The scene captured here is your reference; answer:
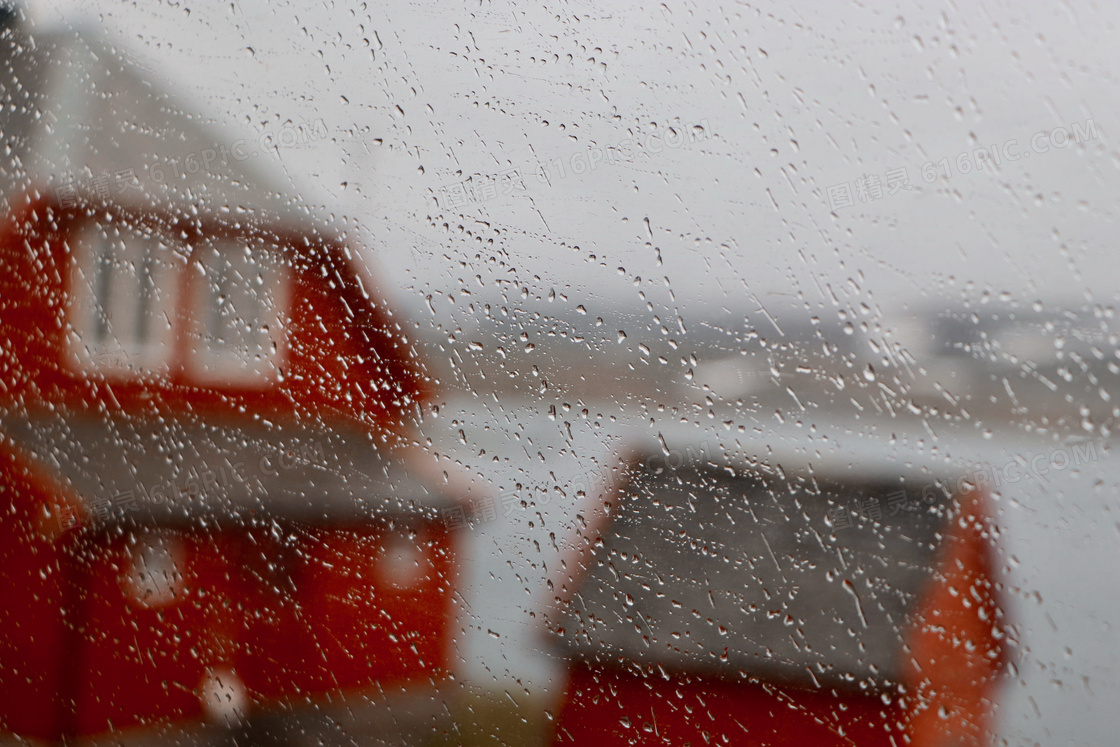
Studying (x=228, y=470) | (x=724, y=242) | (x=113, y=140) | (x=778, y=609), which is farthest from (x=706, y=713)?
(x=113, y=140)

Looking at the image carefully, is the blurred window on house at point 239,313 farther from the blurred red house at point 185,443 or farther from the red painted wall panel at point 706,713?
the red painted wall panel at point 706,713

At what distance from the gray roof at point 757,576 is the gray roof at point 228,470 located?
0.60ft

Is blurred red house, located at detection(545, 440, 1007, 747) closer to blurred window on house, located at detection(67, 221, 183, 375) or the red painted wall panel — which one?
the red painted wall panel

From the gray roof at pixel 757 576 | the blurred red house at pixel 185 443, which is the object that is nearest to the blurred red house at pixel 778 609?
the gray roof at pixel 757 576

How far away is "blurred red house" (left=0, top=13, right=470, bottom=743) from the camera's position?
755 millimetres

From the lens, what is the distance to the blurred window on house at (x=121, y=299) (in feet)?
2.80

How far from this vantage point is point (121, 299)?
0.88 meters

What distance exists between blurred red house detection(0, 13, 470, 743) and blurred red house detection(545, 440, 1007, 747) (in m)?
0.17

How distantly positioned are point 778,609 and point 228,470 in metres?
0.63

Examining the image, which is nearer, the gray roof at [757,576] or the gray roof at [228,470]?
the gray roof at [757,576]

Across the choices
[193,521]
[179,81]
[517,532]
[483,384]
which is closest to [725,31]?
[483,384]

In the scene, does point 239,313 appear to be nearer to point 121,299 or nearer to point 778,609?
point 121,299

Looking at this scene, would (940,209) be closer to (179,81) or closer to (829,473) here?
(829,473)

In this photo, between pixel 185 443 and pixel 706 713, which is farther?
pixel 185 443
